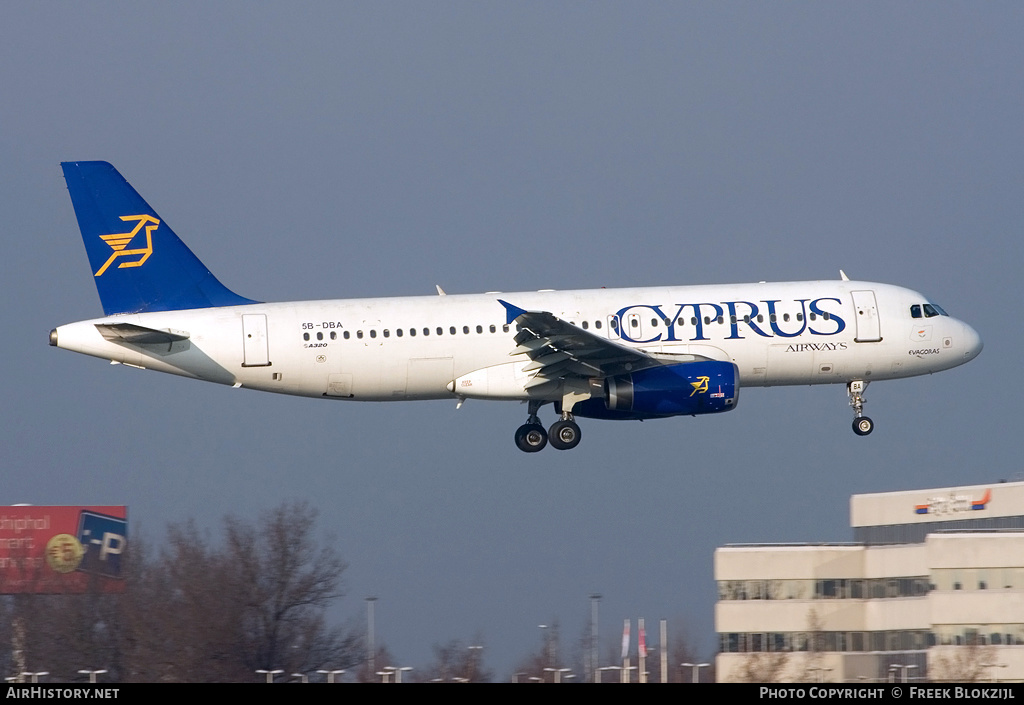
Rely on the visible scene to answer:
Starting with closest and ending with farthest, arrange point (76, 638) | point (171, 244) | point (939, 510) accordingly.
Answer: point (171, 244), point (76, 638), point (939, 510)

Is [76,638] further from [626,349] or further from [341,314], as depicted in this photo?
[626,349]

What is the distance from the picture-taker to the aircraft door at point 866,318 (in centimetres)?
4775

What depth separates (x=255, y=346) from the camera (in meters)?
46.0

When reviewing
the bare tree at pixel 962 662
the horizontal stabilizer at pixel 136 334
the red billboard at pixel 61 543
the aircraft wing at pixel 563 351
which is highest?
the horizontal stabilizer at pixel 136 334

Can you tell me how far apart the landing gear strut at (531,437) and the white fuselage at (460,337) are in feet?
6.86

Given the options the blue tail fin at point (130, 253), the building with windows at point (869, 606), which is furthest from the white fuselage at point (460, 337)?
the building with windows at point (869, 606)

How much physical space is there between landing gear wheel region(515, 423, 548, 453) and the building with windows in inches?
407

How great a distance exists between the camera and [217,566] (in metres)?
62.9

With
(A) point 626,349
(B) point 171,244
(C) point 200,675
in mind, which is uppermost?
(B) point 171,244

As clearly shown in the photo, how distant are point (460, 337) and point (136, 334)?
33.3ft

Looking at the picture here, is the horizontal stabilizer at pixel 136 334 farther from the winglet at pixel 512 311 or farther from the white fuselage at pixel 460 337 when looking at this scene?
the winglet at pixel 512 311

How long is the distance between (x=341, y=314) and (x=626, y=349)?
9324mm

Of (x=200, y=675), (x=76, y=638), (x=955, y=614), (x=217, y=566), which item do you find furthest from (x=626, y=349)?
(x=76, y=638)

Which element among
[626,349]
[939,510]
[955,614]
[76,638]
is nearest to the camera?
[626,349]
